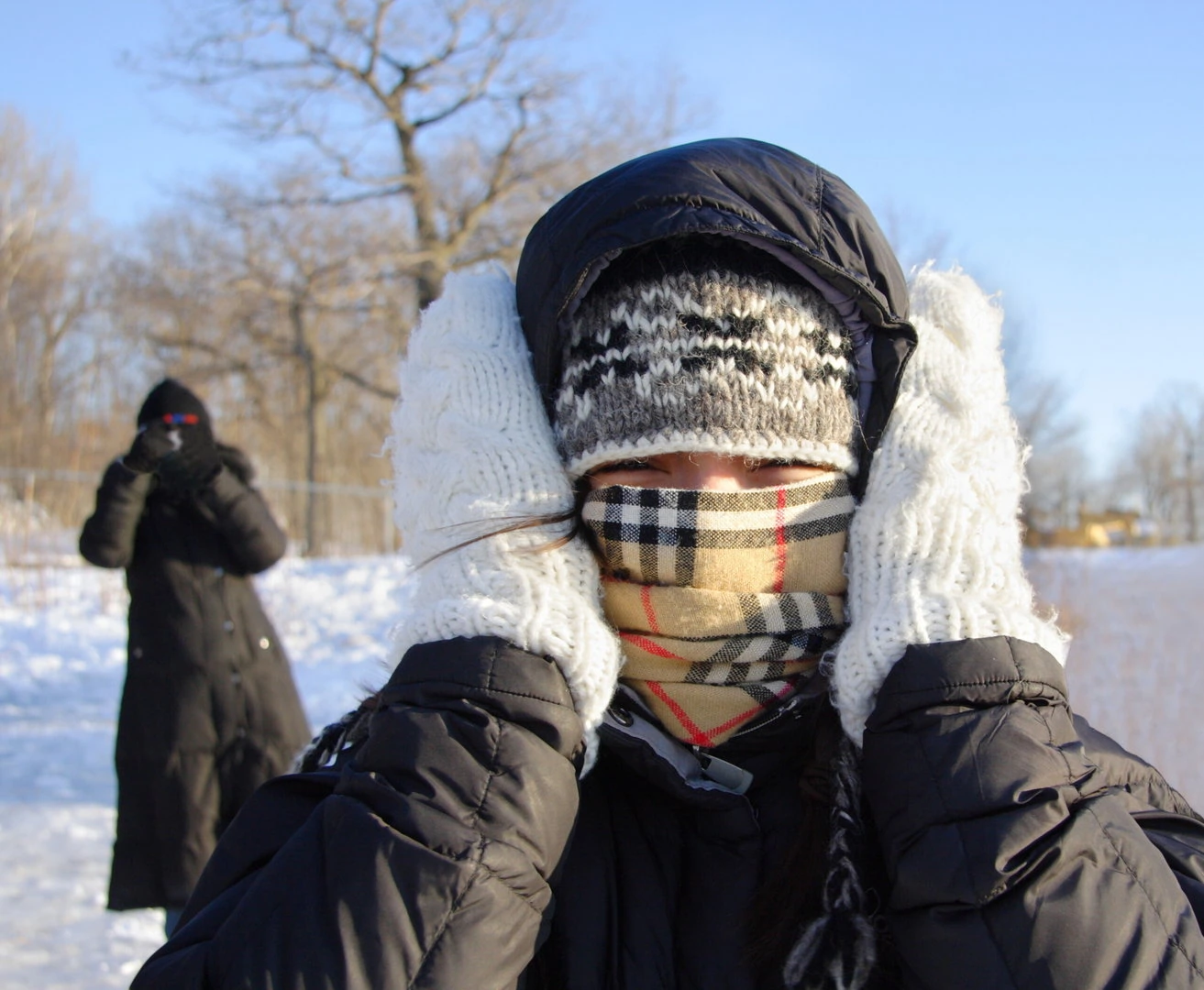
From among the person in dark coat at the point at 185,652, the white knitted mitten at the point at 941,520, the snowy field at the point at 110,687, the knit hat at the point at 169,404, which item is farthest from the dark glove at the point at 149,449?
the white knitted mitten at the point at 941,520

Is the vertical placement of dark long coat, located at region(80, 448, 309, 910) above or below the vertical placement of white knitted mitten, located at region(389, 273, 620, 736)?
below

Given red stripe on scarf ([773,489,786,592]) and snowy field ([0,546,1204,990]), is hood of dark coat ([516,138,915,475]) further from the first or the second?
snowy field ([0,546,1204,990])

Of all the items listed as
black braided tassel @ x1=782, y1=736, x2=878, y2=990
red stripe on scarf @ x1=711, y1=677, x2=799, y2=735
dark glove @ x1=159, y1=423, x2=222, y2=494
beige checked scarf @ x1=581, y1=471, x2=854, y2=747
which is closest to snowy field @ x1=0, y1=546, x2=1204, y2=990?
beige checked scarf @ x1=581, y1=471, x2=854, y2=747

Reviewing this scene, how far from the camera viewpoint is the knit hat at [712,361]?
1.27 m

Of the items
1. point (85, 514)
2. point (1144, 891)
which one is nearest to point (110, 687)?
point (1144, 891)

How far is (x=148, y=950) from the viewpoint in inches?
134

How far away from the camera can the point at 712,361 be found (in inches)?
50.1

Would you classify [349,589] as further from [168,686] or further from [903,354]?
[903,354]

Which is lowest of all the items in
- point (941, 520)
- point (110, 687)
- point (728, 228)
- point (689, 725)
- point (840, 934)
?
point (110, 687)

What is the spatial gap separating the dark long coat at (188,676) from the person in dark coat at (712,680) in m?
2.27

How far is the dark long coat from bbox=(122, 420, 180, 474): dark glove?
0.06 meters

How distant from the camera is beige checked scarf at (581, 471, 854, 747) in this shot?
50.9 inches

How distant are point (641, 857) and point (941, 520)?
58 centimetres

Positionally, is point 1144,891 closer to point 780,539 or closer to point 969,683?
point 969,683
